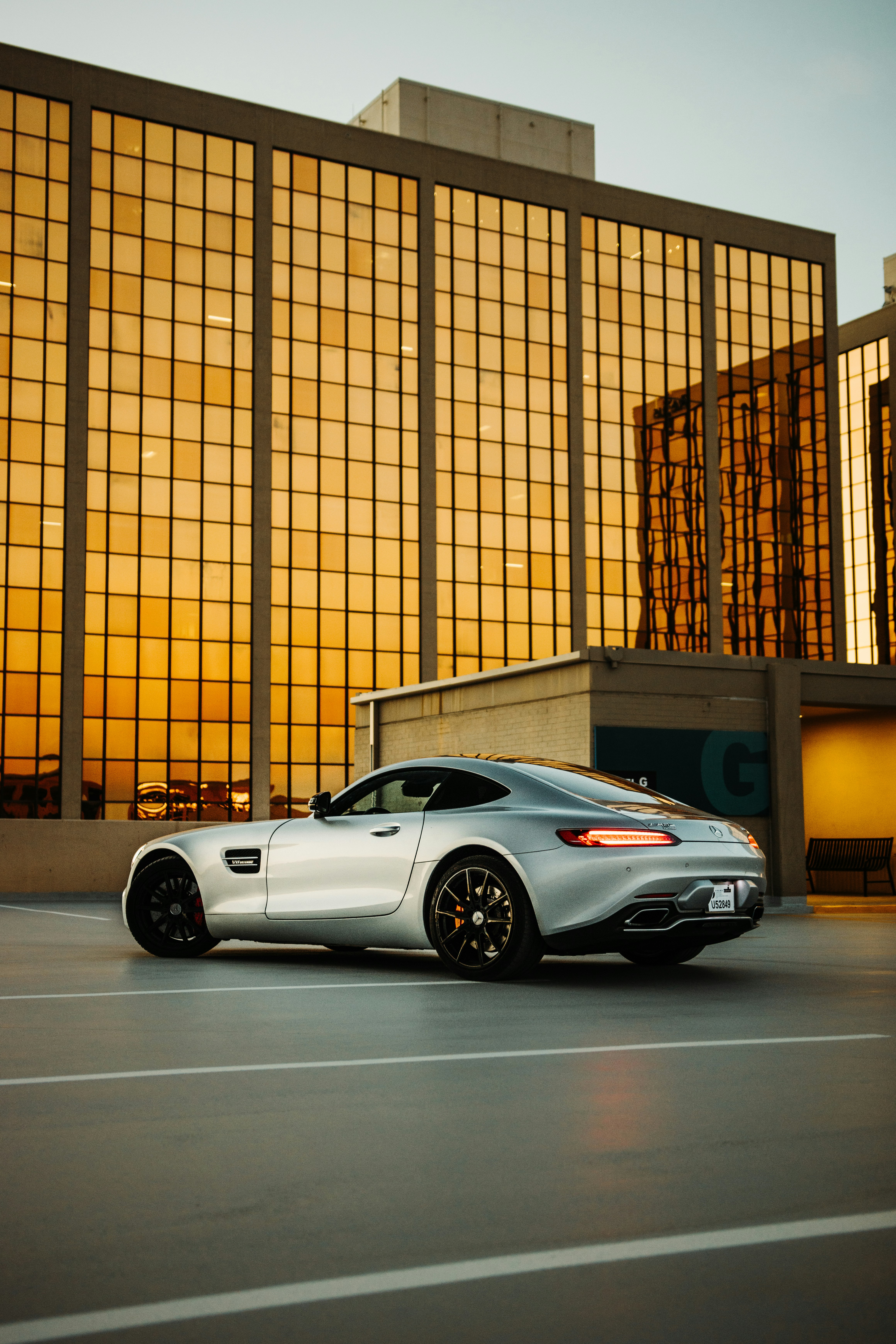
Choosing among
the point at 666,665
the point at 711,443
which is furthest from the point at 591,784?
the point at 711,443

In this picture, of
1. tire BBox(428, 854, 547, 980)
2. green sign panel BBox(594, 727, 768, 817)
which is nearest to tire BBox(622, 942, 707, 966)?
tire BBox(428, 854, 547, 980)

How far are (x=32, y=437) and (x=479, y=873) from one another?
38220 millimetres

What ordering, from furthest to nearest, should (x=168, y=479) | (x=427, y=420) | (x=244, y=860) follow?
(x=427, y=420)
(x=168, y=479)
(x=244, y=860)

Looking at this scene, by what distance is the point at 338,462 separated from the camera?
47.6m

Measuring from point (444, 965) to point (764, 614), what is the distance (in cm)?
4682

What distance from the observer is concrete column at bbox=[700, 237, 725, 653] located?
172 feet

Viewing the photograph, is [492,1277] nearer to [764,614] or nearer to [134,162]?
[134,162]

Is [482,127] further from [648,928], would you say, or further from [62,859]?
[648,928]

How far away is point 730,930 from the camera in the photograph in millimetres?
8648

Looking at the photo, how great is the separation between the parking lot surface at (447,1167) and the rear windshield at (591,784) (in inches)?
59.7

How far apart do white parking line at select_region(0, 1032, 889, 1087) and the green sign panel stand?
13849 mm

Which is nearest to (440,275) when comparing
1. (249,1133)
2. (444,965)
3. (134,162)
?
(134,162)

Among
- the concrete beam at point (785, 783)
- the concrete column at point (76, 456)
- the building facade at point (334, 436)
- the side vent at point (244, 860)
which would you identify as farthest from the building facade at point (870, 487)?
the side vent at point (244, 860)

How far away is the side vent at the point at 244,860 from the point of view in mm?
9727
